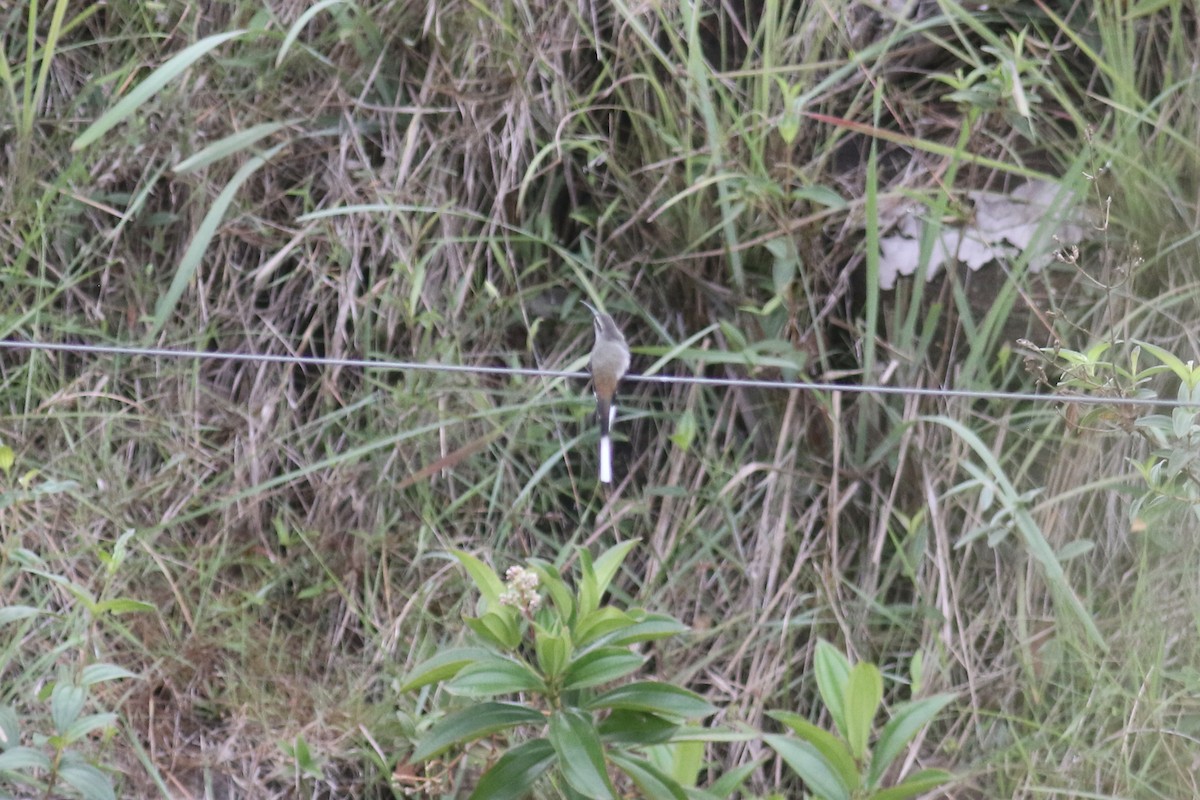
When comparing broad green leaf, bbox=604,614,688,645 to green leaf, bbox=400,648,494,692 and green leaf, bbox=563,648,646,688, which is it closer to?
green leaf, bbox=563,648,646,688

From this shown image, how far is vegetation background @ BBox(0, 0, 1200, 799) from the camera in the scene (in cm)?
274

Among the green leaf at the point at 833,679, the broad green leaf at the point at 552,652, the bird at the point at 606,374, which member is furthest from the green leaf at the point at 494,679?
the bird at the point at 606,374

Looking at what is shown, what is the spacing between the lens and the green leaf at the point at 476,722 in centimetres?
206

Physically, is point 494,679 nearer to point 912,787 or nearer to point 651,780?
point 651,780

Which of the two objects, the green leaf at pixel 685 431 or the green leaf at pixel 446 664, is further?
the green leaf at pixel 685 431

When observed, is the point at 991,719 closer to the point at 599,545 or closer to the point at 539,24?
the point at 599,545

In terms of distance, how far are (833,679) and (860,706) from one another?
13cm

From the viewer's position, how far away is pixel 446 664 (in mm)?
2098

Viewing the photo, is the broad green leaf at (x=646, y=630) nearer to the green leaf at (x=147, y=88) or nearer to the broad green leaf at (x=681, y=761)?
the broad green leaf at (x=681, y=761)

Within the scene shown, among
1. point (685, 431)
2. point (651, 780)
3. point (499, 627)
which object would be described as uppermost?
point (499, 627)

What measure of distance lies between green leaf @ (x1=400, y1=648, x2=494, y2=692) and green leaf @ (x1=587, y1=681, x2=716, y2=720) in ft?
0.62

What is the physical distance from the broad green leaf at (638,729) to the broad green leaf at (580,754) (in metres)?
0.07

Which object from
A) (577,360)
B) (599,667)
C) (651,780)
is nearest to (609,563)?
(599,667)

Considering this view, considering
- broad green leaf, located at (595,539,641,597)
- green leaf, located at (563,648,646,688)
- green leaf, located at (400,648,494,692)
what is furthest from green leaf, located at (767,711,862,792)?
green leaf, located at (400,648,494,692)
